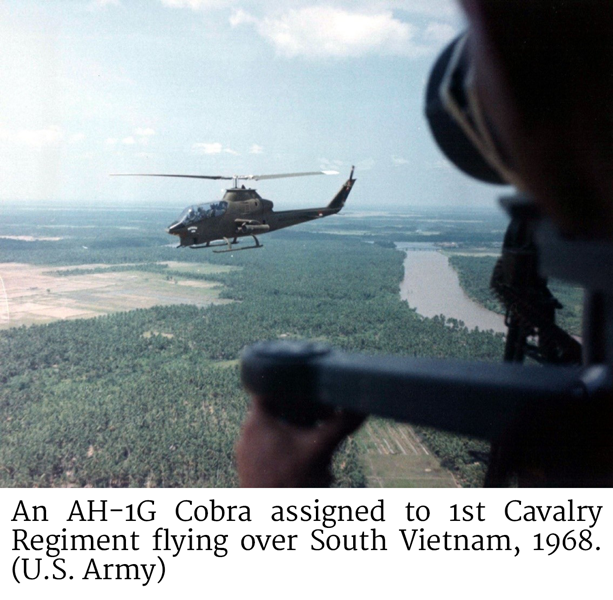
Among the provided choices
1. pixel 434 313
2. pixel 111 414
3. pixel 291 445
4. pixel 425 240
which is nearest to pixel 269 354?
pixel 291 445

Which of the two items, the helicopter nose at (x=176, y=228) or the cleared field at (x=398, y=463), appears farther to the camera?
the cleared field at (x=398, y=463)

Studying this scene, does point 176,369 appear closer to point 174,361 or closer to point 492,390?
point 174,361

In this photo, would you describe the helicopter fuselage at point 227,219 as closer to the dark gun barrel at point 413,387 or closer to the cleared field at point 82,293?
the dark gun barrel at point 413,387

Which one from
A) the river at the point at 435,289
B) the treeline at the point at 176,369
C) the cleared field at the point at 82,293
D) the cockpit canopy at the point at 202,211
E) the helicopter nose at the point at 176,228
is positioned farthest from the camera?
the cleared field at the point at 82,293

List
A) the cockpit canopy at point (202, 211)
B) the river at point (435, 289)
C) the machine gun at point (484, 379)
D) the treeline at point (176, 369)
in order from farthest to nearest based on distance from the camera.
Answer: the river at point (435, 289) < the treeline at point (176, 369) < the cockpit canopy at point (202, 211) < the machine gun at point (484, 379)

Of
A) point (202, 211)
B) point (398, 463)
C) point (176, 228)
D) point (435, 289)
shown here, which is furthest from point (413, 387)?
point (435, 289)

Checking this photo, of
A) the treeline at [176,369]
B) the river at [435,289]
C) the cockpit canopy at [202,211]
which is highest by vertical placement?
the cockpit canopy at [202,211]

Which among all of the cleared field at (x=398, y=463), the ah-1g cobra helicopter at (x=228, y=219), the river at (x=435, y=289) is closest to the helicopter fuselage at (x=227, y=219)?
the ah-1g cobra helicopter at (x=228, y=219)
